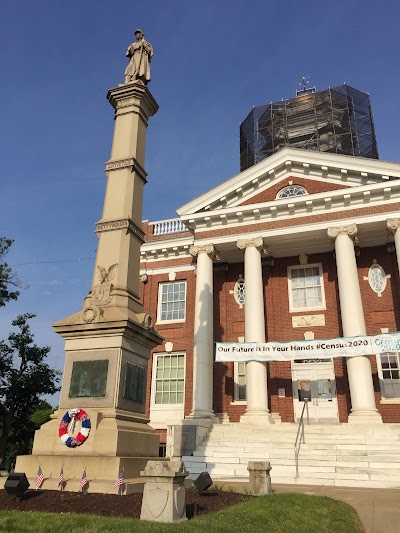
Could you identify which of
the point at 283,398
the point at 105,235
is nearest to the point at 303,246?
the point at 283,398

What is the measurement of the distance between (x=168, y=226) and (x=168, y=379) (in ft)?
29.6

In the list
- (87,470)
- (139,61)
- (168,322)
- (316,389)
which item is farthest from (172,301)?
(87,470)

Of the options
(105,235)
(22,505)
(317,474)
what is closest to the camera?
(22,505)

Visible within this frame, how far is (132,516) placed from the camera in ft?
22.6

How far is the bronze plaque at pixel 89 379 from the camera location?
398 inches

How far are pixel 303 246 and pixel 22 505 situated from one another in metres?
19.5

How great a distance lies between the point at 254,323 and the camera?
21797 millimetres

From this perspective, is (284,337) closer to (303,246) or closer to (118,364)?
(303,246)

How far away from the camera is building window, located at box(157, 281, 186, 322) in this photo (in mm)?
26406

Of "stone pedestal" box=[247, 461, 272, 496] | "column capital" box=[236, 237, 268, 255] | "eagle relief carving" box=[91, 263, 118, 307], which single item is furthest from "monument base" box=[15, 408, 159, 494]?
"column capital" box=[236, 237, 268, 255]

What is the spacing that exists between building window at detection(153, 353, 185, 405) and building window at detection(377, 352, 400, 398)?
975 centimetres

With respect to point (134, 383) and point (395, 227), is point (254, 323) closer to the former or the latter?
point (395, 227)

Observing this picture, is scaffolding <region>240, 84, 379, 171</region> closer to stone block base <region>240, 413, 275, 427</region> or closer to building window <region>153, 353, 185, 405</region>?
building window <region>153, 353, 185, 405</region>

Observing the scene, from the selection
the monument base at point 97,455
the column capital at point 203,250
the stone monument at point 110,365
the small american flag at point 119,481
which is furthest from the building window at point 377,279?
the small american flag at point 119,481
